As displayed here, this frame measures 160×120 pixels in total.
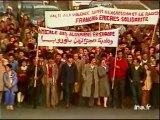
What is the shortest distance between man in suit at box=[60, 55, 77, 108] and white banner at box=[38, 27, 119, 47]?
0.47 meters

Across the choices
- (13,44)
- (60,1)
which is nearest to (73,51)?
(13,44)

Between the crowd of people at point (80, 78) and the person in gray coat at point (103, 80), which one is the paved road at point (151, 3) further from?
the person in gray coat at point (103, 80)

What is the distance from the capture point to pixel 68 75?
576 inches

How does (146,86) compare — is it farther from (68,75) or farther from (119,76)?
(68,75)

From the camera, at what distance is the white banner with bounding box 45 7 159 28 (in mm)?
15327

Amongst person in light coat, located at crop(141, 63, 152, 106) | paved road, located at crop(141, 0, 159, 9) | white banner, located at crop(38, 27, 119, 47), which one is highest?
paved road, located at crop(141, 0, 159, 9)

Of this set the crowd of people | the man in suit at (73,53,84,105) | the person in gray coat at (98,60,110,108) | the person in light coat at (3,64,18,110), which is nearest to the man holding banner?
the crowd of people

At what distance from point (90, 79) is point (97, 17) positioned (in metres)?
1.89

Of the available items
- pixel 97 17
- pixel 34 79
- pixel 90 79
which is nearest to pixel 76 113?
pixel 90 79

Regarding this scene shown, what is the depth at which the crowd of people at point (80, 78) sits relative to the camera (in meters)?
14.7

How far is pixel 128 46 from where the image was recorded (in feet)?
53.1

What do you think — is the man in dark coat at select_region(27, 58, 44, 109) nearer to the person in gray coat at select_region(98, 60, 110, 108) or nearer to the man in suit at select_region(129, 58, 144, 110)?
the person in gray coat at select_region(98, 60, 110, 108)

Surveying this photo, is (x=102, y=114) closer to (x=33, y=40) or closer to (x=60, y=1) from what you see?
(x=33, y=40)

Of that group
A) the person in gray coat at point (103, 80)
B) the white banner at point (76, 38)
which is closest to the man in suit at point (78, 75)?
the white banner at point (76, 38)
